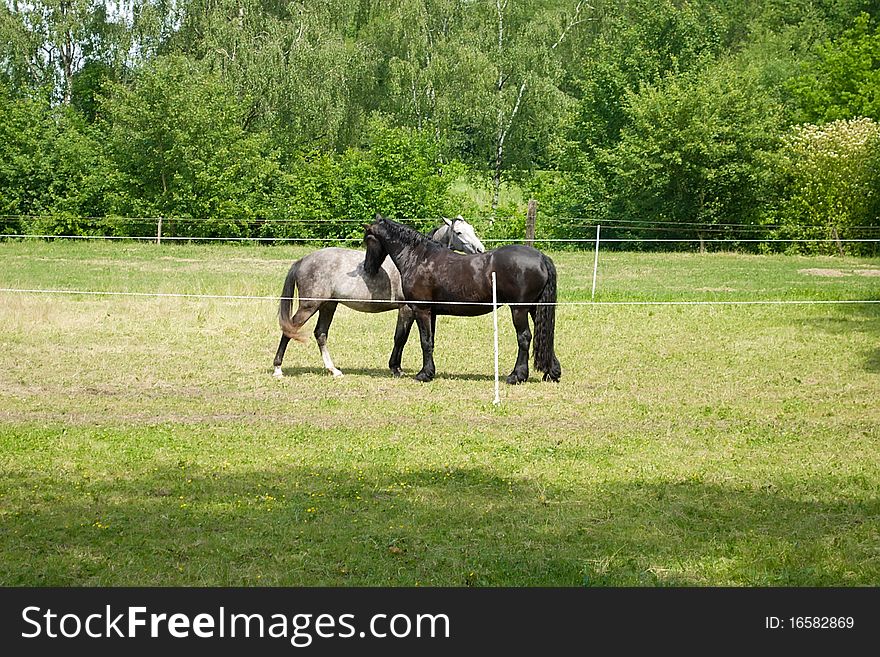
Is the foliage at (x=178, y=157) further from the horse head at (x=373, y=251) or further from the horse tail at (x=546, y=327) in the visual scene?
the horse tail at (x=546, y=327)

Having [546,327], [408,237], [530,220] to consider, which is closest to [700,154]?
[530,220]

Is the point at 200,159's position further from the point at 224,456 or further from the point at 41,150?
the point at 224,456

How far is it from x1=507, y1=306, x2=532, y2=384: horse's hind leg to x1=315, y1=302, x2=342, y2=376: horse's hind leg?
2.25 metres

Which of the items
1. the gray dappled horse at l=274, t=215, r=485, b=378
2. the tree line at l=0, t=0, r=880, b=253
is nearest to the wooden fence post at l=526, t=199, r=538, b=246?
the tree line at l=0, t=0, r=880, b=253

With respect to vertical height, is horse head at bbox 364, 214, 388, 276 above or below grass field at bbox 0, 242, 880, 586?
above

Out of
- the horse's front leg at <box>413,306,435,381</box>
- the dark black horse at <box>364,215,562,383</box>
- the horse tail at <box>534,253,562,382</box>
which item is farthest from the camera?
the horse's front leg at <box>413,306,435,381</box>

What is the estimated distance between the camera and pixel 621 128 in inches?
1695

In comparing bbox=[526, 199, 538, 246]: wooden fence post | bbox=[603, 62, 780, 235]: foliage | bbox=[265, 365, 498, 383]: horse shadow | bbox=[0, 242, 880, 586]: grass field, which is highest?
bbox=[603, 62, 780, 235]: foliage

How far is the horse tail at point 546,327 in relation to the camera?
12625mm

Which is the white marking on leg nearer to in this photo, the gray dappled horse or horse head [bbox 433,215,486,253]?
the gray dappled horse

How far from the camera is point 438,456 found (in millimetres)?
9141

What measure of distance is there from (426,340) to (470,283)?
2.87 ft

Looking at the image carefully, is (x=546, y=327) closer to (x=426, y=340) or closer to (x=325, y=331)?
(x=426, y=340)

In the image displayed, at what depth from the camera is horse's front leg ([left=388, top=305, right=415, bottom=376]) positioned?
13.5 m
